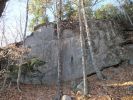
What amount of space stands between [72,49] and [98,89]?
717cm

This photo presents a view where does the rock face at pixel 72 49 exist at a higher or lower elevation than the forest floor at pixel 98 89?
higher

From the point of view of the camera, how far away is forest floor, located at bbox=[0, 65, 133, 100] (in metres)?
14.9

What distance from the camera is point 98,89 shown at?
16062 mm

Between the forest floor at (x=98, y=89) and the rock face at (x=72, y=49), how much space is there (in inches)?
74.5

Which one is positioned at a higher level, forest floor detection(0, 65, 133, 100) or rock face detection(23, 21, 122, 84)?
rock face detection(23, 21, 122, 84)

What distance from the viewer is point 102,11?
27.0 meters

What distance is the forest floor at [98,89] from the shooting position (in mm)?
14930

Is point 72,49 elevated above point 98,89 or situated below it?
above

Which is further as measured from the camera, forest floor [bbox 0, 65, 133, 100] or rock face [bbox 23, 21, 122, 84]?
rock face [bbox 23, 21, 122, 84]

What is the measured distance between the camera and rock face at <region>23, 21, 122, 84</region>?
21.5 metres

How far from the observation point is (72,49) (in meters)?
22.6

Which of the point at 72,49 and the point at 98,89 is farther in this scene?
the point at 72,49

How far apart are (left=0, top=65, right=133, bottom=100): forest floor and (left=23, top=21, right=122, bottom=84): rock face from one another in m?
1.89

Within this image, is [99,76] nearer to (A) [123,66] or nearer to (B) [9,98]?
(A) [123,66]
